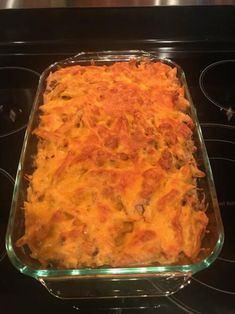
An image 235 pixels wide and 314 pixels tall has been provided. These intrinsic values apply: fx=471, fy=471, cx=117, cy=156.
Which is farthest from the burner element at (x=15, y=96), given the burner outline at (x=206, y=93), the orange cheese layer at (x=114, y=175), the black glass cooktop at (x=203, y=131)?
the burner outline at (x=206, y=93)

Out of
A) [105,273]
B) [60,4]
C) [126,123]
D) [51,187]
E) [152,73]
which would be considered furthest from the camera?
[60,4]

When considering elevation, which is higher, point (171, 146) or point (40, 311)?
point (171, 146)

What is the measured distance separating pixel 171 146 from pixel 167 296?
1.04 feet

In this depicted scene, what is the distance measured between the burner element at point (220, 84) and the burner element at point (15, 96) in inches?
19.9

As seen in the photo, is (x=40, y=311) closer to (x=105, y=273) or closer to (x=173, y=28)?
(x=105, y=273)

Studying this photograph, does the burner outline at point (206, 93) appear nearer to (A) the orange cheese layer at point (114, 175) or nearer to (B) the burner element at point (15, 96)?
(A) the orange cheese layer at point (114, 175)

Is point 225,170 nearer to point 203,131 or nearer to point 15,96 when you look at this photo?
point 203,131

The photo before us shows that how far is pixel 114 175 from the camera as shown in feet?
3.11

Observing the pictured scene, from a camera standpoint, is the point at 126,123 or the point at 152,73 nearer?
the point at 126,123

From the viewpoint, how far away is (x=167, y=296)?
0.91 m

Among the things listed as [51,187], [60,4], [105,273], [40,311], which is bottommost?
[40,311]

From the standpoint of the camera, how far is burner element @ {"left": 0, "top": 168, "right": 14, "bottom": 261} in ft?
3.37

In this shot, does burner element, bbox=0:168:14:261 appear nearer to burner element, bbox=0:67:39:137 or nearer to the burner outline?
burner element, bbox=0:67:39:137

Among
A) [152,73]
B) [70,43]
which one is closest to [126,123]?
[152,73]
